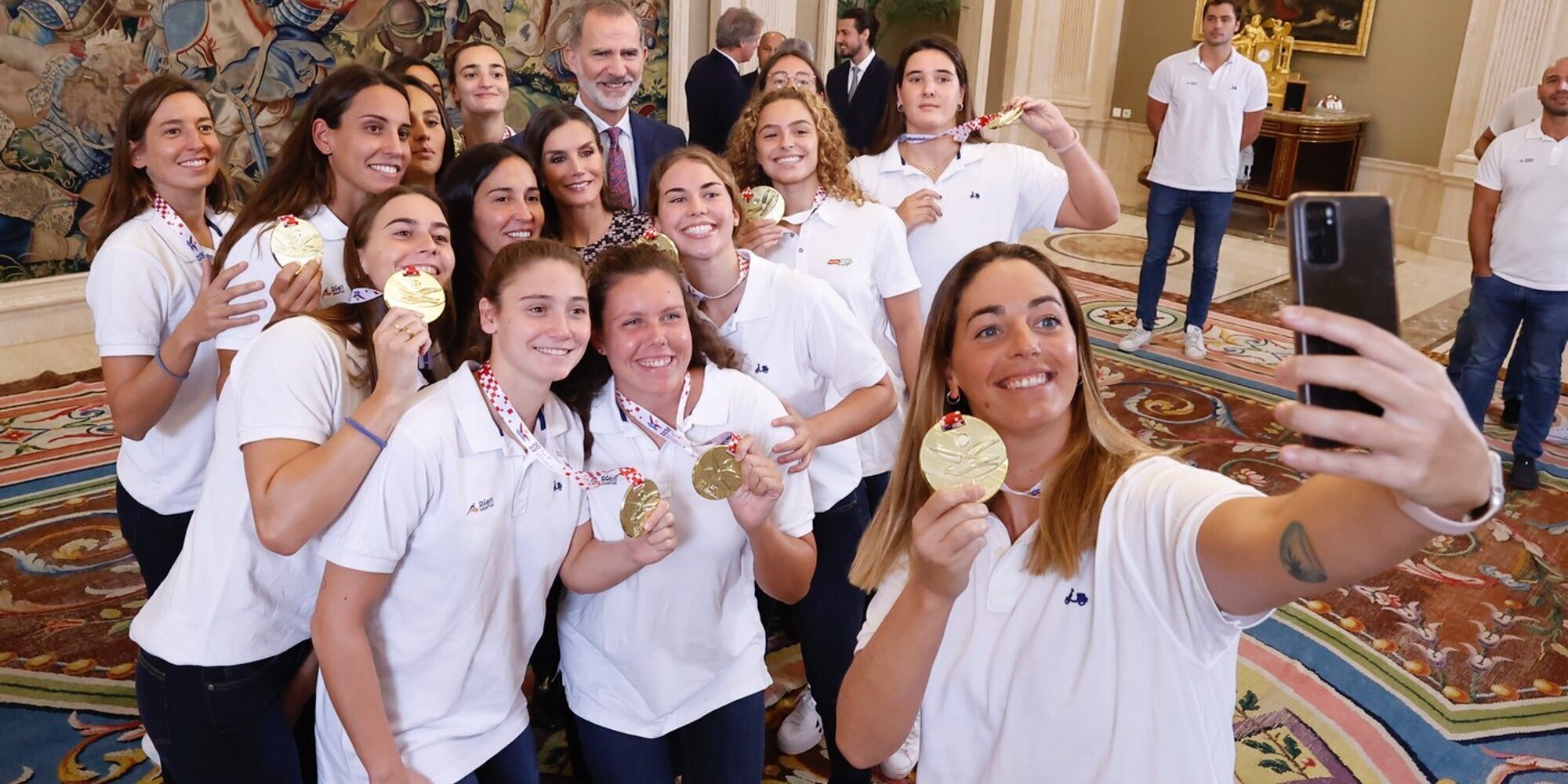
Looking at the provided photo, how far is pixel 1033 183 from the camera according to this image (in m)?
3.85

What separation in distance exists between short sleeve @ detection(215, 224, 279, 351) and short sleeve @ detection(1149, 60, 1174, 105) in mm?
6495

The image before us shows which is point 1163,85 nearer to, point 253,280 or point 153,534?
point 253,280

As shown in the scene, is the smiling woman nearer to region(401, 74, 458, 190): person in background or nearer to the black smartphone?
region(401, 74, 458, 190): person in background

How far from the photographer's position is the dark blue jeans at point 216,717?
218cm

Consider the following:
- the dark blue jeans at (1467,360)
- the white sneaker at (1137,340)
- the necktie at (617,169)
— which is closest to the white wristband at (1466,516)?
the necktie at (617,169)

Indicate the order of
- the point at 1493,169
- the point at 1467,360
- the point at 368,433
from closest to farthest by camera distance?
the point at 368,433 → the point at 1493,169 → the point at 1467,360

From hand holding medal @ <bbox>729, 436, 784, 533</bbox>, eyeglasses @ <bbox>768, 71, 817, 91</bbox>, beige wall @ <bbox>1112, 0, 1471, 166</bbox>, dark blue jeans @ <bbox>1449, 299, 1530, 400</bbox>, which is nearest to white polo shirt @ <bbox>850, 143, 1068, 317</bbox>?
eyeglasses @ <bbox>768, 71, 817, 91</bbox>

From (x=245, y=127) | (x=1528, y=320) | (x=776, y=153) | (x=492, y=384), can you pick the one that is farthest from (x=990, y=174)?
(x=245, y=127)

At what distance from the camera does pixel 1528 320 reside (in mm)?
5434

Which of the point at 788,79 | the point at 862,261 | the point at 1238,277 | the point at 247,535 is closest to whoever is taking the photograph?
the point at 247,535

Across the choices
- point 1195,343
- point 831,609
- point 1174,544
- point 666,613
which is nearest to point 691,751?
point 666,613

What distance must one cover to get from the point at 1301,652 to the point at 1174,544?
2.89m

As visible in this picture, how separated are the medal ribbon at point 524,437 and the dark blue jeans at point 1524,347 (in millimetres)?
4703

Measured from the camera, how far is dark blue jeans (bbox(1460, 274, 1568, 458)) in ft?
17.3
